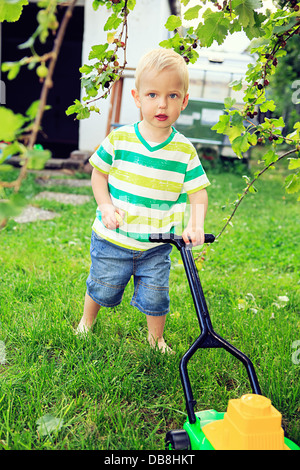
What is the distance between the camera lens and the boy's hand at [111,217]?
1760 millimetres

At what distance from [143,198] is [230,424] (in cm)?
97

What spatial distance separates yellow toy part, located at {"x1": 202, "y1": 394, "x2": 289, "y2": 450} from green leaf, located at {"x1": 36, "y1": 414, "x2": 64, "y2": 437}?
562 millimetres

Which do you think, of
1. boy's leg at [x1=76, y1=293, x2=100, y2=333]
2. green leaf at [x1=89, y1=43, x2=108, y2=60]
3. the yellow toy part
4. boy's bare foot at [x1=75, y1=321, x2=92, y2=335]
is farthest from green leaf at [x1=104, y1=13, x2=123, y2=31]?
the yellow toy part

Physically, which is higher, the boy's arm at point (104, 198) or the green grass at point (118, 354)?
the boy's arm at point (104, 198)

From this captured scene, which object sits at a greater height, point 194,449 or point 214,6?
point 214,6

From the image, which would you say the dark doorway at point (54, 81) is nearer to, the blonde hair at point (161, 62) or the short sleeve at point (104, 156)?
the short sleeve at point (104, 156)

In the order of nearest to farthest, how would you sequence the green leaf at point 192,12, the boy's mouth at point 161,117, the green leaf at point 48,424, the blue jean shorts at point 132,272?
the green leaf at point 48,424, the green leaf at point 192,12, the boy's mouth at point 161,117, the blue jean shorts at point 132,272

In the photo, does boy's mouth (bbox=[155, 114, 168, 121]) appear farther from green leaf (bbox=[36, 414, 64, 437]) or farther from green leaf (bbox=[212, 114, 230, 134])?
green leaf (bbox=[36, 414, 64, 437])

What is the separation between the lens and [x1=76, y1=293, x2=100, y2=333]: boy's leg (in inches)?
83.9

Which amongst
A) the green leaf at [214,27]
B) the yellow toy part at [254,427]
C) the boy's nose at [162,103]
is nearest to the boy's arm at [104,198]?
the boy's nose at [162,103]

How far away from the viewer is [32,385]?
177cm

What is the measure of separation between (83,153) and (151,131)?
223 inches

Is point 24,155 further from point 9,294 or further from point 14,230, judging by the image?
point 14,230

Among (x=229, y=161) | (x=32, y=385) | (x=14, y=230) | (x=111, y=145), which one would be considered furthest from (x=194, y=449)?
(x=229, y=161)
